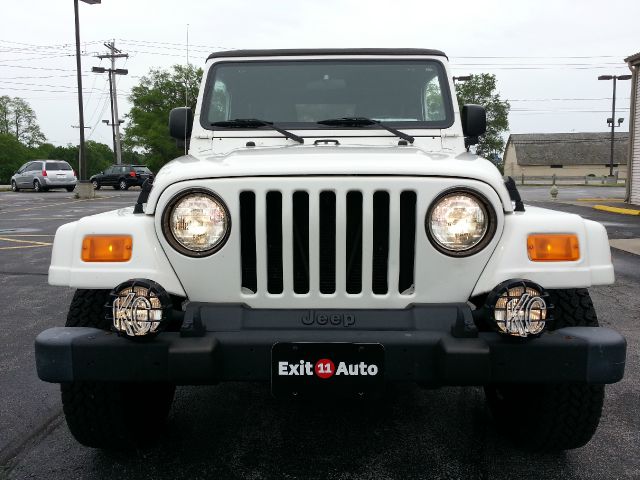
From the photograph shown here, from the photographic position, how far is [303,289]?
2.40m

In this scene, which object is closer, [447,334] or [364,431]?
[447,334]

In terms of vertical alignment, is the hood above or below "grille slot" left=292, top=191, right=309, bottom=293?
above

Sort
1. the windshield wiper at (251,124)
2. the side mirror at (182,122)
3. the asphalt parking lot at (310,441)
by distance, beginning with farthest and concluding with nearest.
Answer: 1. the side mirror at (182,122)
2. the windshield wiper at (251,124)
3. the asphalt parking lot at (310,441)

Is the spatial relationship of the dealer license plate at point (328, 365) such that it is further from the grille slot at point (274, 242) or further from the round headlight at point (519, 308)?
the round headlight at point (519, 308)

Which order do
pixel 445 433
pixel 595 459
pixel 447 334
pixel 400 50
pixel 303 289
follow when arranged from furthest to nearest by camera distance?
1. pixel 400 50
2. pixel 445 433
3. pixel 595 459
4. pixel 303 289
5. pixel 447 334

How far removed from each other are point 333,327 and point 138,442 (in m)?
1.14

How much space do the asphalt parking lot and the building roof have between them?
8101cm

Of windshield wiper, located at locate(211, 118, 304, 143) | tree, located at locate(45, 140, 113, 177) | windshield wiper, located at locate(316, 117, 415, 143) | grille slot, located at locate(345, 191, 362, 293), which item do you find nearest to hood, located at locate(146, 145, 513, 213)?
grille slot, located at locate(345, 191, 362, 293)

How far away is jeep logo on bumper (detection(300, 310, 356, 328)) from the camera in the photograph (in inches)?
90.2

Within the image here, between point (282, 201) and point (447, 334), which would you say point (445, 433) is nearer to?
point (447, 334)

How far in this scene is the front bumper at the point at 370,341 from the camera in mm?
2168

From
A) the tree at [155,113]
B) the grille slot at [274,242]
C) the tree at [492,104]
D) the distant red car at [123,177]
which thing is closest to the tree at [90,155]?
the tree at [155,113]

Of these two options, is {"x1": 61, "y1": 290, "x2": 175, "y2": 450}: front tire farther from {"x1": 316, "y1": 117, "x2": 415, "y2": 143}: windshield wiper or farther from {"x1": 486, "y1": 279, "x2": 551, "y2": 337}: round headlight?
{"x1": 316, "y1": 117, "x2": 415, "y2": 143}: windshield wiper

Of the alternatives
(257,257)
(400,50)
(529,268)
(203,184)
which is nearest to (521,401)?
(529,268)
